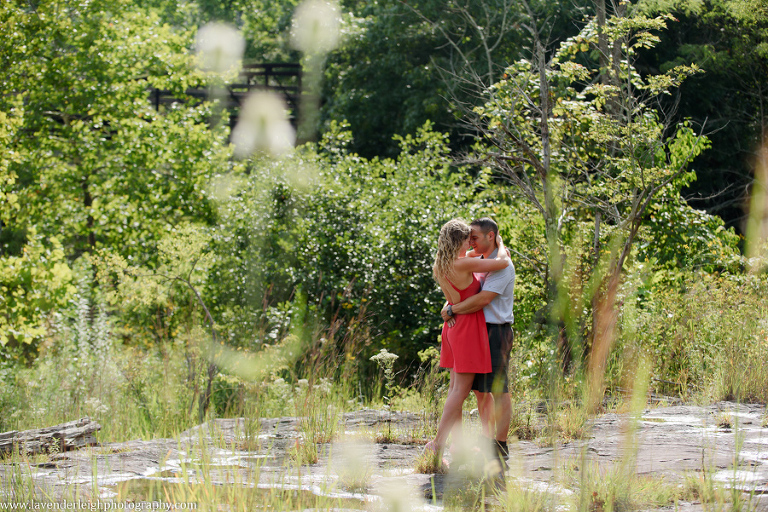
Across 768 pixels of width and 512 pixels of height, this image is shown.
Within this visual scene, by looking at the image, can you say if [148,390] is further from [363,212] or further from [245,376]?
[363,212]

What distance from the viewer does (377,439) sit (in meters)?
5.31

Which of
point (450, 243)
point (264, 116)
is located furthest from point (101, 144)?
point (450, 243)

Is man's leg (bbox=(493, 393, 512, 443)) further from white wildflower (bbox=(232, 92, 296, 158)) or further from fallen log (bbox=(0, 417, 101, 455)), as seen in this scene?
white wildflower (bbox=(232, 92, 296, 158))

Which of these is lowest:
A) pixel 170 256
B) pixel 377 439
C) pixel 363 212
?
pixel 377 439

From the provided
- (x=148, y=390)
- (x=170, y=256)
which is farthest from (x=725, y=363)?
(x=170, y=256)

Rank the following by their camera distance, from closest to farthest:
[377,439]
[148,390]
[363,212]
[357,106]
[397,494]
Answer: [397,494] → [377,439] → [148,390] → [363,212] → [357,106]

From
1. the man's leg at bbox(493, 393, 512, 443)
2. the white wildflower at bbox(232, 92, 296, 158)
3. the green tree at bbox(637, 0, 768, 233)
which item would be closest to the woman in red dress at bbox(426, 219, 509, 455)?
the man's leg at bbox(493, 393, 512, 443)

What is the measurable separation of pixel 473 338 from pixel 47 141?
1213 cm

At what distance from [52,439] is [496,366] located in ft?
10.6

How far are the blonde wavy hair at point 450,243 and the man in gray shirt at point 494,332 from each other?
0.11 m

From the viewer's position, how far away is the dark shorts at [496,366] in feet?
14.0

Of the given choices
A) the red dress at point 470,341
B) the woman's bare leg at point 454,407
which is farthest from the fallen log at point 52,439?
the red dress at point 470,341

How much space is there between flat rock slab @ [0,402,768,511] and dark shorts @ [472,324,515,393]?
47cm

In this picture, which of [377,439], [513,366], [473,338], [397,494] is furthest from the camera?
[513,366]
